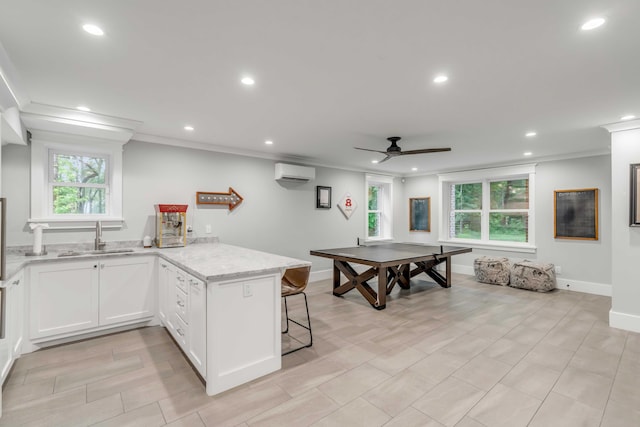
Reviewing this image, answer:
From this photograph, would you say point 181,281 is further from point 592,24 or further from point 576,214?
point 576,214

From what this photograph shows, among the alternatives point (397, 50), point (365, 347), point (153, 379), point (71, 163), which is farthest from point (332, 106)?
point (71, 163)

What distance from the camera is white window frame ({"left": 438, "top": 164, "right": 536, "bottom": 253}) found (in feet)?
18.3

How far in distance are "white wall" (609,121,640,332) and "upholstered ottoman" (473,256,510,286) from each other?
199cm

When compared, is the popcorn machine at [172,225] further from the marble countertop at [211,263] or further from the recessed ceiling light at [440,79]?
the recessed ceiling light at [440,79]

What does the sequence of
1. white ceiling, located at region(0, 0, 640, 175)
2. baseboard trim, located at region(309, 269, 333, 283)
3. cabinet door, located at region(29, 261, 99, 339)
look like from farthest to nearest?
baseboard trim, located at region(309, 269, 333, 283) → cabinet door, located at region(29, 261, 99, 339) → white ceiling, located at region(0, 0, 640, 175)

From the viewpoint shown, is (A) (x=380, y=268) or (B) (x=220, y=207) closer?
(A) (x=380, y=268)

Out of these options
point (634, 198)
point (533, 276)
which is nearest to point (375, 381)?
point (634, 198)

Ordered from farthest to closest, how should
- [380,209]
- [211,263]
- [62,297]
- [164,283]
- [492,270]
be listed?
[380,209], [492,270], [164,283], [62,297], [211,263]

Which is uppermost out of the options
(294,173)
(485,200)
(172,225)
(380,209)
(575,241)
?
(294,173)

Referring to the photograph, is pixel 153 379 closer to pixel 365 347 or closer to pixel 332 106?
pixel 365 347

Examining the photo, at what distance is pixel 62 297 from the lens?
2955 mm

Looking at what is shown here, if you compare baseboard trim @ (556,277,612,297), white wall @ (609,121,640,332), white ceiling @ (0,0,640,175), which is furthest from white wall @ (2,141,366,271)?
white wall @ (609,121,640,332)

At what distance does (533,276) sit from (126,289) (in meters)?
5.94

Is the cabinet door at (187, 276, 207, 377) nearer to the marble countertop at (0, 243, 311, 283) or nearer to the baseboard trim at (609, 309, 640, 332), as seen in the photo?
the marble countertop at (0, 243, 311, 283)
